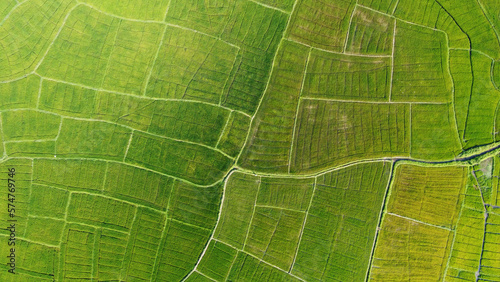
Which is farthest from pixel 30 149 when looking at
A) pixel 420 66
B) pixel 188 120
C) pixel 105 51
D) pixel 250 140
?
pixel 420 66

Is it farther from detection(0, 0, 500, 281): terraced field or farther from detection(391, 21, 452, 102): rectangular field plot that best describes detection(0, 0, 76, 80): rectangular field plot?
detection(391, 21, 452, 102): rectangular field plot

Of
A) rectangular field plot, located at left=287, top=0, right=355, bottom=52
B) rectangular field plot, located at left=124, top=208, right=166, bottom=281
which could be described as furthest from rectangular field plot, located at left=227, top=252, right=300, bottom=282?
rectangular field plot, located at left=287, top=0, right=355, bottom=52

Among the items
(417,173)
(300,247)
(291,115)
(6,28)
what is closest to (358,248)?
(300,247)

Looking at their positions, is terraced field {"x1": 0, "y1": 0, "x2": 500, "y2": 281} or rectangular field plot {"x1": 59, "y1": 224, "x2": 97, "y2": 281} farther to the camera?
rectangular field plot {"x1": 59, "y1": 224, "x2": 97, "y2": 281}

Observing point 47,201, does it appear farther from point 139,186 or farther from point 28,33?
point 28,33

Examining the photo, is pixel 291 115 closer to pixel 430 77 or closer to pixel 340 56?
pixel 340 56

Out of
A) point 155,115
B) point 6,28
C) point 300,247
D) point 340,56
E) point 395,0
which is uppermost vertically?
point 395,0

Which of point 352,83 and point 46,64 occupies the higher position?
point 352,83
